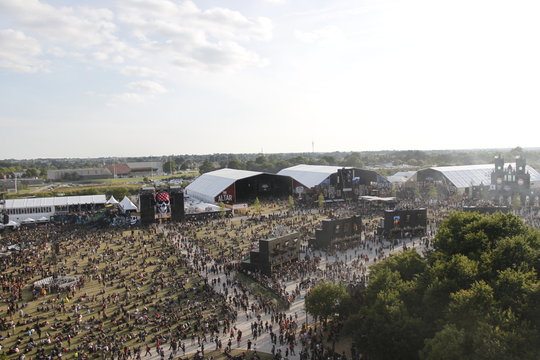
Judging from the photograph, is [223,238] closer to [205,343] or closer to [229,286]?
[229,286]

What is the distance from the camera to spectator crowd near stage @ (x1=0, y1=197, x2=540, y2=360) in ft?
75.4

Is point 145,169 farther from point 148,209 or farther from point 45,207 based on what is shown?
point 148,209

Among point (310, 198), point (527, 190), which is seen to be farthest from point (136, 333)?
point (527, 190)

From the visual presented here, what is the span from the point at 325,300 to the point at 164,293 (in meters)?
13.4

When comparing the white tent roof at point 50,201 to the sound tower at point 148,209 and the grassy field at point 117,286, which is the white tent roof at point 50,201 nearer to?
the grassy field at point 117,286

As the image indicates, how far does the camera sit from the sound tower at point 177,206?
59656 millimetres

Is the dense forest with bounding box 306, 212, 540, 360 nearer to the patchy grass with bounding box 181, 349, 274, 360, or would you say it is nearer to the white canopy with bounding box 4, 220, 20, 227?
the patchy grass with bounding box 181, 349, 274, 360

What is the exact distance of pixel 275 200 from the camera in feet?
262

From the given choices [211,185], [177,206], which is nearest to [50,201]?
[177,206]

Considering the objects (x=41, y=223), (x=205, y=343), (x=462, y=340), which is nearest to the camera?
(x=462, y=340)

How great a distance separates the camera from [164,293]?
31.0 meters

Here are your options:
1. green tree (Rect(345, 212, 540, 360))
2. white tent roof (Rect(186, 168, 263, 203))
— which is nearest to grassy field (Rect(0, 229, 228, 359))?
green tree (Rect(345, 212, 540, 360))

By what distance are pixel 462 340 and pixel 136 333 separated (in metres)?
17.7

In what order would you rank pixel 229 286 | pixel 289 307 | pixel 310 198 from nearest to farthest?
pixel 289 307, pixel 229 286, pixel 310 198
